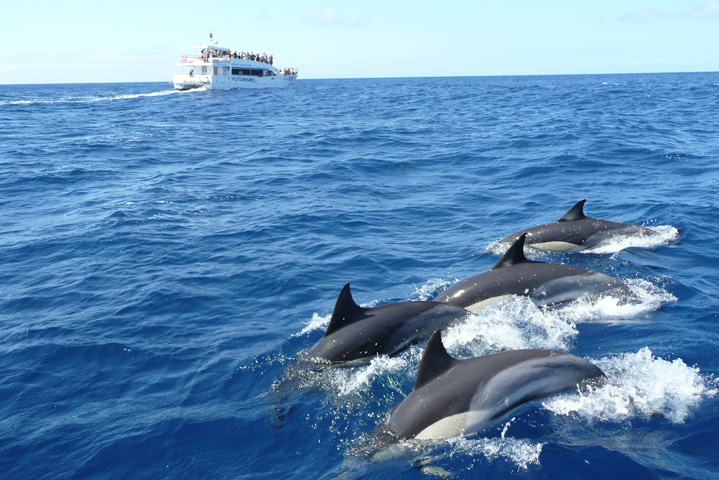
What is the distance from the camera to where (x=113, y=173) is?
24.3m

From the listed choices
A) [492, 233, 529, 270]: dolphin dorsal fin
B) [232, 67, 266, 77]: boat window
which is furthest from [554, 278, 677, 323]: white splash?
[232, 67, 266, 77]: boat window

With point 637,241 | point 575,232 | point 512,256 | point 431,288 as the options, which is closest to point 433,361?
point 512,256

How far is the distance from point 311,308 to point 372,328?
8.34ft

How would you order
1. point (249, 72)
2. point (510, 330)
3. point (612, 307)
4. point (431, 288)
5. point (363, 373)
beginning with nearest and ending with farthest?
point (363, 373) < point (510, 330) < point (612, 307) < point (431, 288) < point (249, 72)

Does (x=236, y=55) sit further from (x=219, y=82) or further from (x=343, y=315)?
(x=343, y=315)

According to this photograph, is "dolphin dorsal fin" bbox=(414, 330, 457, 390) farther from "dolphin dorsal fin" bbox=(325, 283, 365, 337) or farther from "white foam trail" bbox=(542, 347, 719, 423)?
"dolphin dorsal fin" bbox=(325, 283, 365, 337)

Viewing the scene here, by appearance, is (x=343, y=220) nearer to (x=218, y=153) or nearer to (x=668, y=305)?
(x=668, y=305)

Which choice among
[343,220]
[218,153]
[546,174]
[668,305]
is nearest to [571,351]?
[668,305]

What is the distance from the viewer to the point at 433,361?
6.52 meters

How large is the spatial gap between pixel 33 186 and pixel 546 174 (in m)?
19.1

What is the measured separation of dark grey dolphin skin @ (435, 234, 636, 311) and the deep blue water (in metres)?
0.29

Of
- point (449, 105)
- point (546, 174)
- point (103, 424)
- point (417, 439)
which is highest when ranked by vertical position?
point (449, 105)

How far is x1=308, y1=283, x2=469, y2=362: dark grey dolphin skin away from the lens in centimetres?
823

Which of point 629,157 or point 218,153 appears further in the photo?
point 218,153
